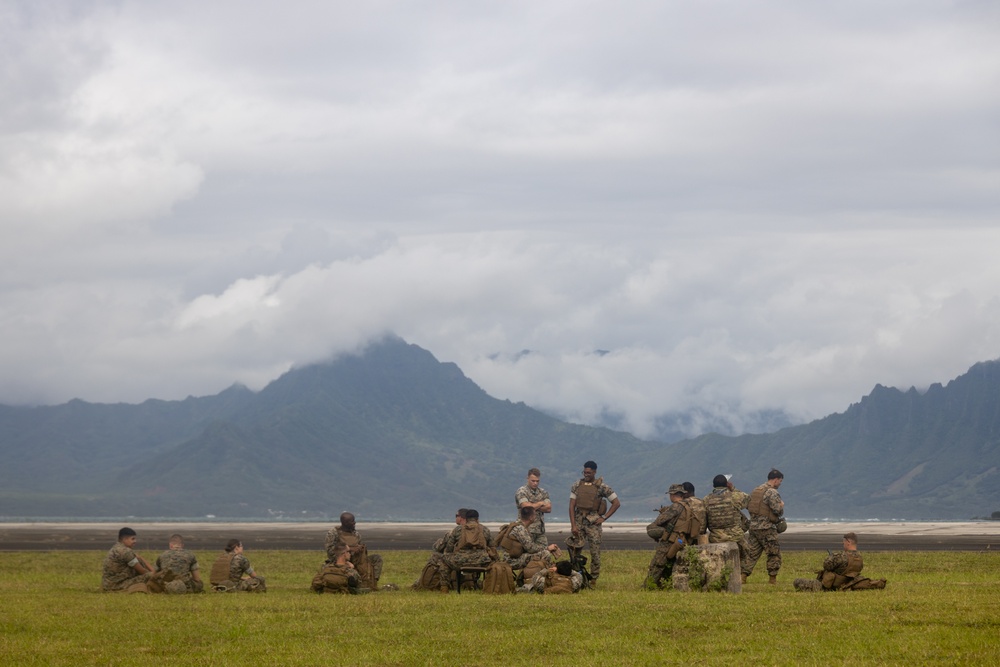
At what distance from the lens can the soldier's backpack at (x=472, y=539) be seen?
2909 cm

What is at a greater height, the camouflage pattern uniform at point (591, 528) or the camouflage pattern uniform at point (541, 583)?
the camouflage pattern uniform at point (591, 528)

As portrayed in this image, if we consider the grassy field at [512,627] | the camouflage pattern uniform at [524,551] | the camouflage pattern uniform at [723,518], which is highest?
the camouflage pattern uniform at [723,518]

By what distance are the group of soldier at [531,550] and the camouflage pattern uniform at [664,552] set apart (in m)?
0.02

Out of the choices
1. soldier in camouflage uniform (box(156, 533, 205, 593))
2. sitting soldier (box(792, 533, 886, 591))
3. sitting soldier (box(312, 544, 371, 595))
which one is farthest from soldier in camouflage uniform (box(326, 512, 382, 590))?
sitting soldier (box(792, 533, 886, 591))

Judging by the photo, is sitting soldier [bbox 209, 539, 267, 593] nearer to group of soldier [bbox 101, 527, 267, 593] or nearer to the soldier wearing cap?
group of soldier [bbox 101, 527, 267, 593]

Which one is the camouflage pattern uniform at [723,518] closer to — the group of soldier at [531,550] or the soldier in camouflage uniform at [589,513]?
the group of soldier at [531,550]

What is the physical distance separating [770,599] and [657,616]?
3.60 m

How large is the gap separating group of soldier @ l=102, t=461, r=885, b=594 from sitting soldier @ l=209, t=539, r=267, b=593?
0.02m

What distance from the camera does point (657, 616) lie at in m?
22.5

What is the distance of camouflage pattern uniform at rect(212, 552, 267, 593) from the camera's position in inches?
1182

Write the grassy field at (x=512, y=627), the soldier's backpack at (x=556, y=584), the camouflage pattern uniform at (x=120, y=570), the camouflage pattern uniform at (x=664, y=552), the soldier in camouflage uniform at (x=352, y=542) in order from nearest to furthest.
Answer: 1. the grassy field at (x=512, y=627)
2. the soldier's backpack at (x=556, y=584)
3. the camouflage pattern uniform at (x=664, y=552)
4. the soldier in camouflage uniform at (x=352, y=542)
5. the camouflage pattern uniform at (x=120, y=570)

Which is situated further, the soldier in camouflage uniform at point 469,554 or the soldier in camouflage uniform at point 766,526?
the soldier in camouflage uniform at point 766,526

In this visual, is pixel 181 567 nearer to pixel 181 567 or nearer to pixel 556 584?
pixel 181 567

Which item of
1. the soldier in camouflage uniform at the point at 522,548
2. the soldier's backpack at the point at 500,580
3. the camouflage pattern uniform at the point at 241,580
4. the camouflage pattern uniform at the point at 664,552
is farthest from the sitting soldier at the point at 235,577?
the camouflage pattern uniform at the point at 664,552
